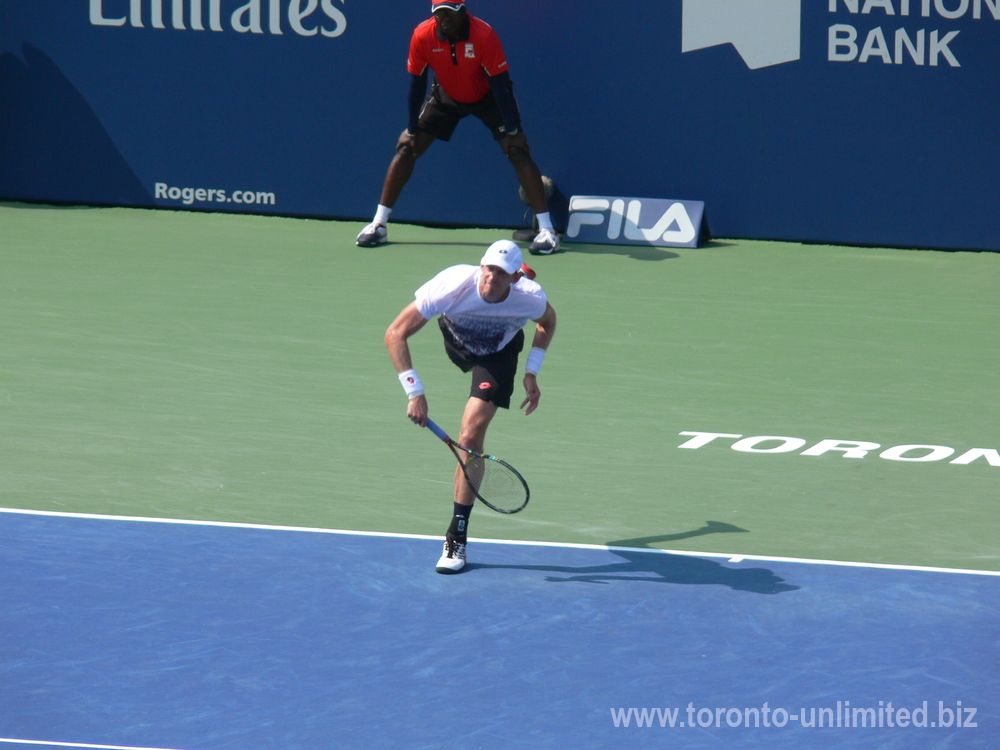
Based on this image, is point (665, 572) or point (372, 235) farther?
point (372, 235)

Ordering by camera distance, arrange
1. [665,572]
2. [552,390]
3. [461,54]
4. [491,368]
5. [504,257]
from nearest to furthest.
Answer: [504,257] < [665,572] < [491,368] < [552,390] < [461,54]

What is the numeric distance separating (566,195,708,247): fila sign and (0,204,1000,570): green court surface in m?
Answer: 0.25

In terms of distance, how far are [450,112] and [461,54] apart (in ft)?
2.01

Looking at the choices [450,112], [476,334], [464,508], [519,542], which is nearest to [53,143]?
[450,112]

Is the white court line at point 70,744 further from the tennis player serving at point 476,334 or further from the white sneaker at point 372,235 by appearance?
the white sneaker at point 372,235

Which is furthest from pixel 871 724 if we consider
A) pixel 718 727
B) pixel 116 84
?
pixel 116 84

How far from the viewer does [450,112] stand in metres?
13.4

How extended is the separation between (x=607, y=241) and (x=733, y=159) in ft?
4.89

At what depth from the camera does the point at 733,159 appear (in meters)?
14.1

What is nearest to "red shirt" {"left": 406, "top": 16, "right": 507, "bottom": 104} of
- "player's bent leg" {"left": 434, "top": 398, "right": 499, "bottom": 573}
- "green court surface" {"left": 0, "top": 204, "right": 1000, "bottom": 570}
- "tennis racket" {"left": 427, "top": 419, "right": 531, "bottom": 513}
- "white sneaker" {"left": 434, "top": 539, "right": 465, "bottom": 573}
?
"green court surface" {"left": 0, "top": 204, "right": 1000, "bottom": 570}

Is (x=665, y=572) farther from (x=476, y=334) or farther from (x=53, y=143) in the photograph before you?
(x=53, y=143)

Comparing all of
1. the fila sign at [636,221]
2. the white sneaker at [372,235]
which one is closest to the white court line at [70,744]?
the white sneaker at [372,235]

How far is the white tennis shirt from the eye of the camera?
6727mm

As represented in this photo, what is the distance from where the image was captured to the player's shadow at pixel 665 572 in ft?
21.8
